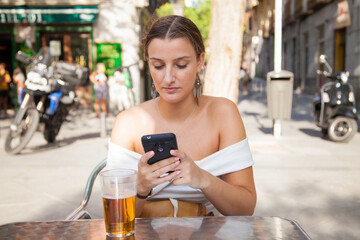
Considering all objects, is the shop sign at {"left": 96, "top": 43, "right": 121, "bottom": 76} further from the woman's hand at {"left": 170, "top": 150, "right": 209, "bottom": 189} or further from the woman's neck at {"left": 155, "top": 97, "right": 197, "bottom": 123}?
the woman's hand at {"left": 170, "top": 150, "right": 209, "bottom": 189}

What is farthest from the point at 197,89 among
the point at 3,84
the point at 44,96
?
the point at 3,84

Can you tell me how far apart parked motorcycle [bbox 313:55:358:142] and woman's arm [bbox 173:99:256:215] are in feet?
20.8

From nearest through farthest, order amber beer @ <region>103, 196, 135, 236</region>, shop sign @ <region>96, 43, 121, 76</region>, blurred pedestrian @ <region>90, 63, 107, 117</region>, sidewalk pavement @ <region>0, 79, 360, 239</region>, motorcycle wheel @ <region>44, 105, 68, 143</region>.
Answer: amber beer @ <region>103, 196, 135, 236</region> → sidewalk pavement @ <region>0, 79, 360, 239</region> → motorcycle wheel @ <region>44, 105, 68, 143</region> → blurred pedestrian @ <region>90, 63, 107, 117</region> → shop sign @ <region>96, 43, 121, 76</region>

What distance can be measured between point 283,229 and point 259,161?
5.05m

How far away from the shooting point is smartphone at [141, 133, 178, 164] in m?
1.30

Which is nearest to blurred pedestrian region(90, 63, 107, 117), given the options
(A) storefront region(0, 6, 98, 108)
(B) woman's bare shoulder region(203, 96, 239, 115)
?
(A) storefront region(0, 6, 98, 108)

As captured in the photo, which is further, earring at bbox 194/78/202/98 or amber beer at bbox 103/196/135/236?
earring at bbox 194/78/202/98

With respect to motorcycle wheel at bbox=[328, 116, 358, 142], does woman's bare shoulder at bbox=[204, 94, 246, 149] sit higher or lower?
higher

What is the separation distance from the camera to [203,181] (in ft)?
5.08

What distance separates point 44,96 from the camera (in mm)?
7484

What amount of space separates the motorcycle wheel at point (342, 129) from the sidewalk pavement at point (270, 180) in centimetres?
16

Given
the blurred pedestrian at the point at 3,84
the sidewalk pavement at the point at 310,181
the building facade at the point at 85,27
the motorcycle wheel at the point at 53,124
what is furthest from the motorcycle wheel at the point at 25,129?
the building facade at the point at 85,27

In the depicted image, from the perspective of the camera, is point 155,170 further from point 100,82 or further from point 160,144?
point 100,82

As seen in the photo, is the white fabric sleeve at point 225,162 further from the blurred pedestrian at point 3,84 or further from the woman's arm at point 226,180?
the blurred pedestrian at point 3,84
